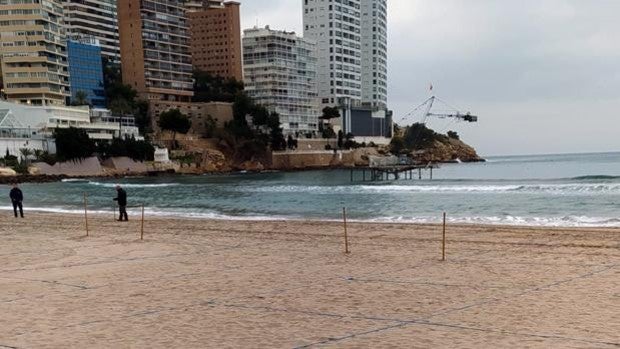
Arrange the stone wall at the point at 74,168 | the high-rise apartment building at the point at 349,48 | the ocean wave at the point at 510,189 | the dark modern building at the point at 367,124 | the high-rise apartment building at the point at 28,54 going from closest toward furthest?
the ocean wave at the point at 510,189, the stone wall at the point at 74,168, the high-rise apartment building at the point at 28,54, the dark modern building at the point at 367,124, the high-rise apartment building at the point at 349,48

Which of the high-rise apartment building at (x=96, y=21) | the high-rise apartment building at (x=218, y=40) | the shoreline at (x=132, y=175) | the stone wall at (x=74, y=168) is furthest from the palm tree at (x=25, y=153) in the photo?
the high-rise apartment building at (x=218, y=40)

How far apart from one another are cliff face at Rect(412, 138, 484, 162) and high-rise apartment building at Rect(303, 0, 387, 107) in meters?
22.1

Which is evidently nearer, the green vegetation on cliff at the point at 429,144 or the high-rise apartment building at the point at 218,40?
the high-rise apartment building at the point at 218,40

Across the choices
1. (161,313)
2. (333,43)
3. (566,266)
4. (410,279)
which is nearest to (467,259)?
(566,266)

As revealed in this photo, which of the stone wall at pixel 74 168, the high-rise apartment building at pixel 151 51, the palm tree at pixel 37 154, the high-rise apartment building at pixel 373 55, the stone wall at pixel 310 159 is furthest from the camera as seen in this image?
the high-rise apartment building at pixel 373 55

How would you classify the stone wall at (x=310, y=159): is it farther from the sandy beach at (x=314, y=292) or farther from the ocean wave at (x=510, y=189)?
the sandy beach at (x=314, y=292)

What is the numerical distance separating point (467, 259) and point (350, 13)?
172461mm

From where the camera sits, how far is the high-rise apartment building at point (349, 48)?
16675 centimetres

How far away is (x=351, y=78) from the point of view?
172000mm

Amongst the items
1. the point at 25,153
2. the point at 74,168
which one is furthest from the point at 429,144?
the point at 25,153

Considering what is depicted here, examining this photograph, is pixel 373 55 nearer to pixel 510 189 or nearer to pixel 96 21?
pixel 96 21

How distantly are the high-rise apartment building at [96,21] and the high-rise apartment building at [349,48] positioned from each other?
59.3m

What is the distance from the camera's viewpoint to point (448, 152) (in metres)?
184

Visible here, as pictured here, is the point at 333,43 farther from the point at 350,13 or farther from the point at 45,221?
the point at 45,221
